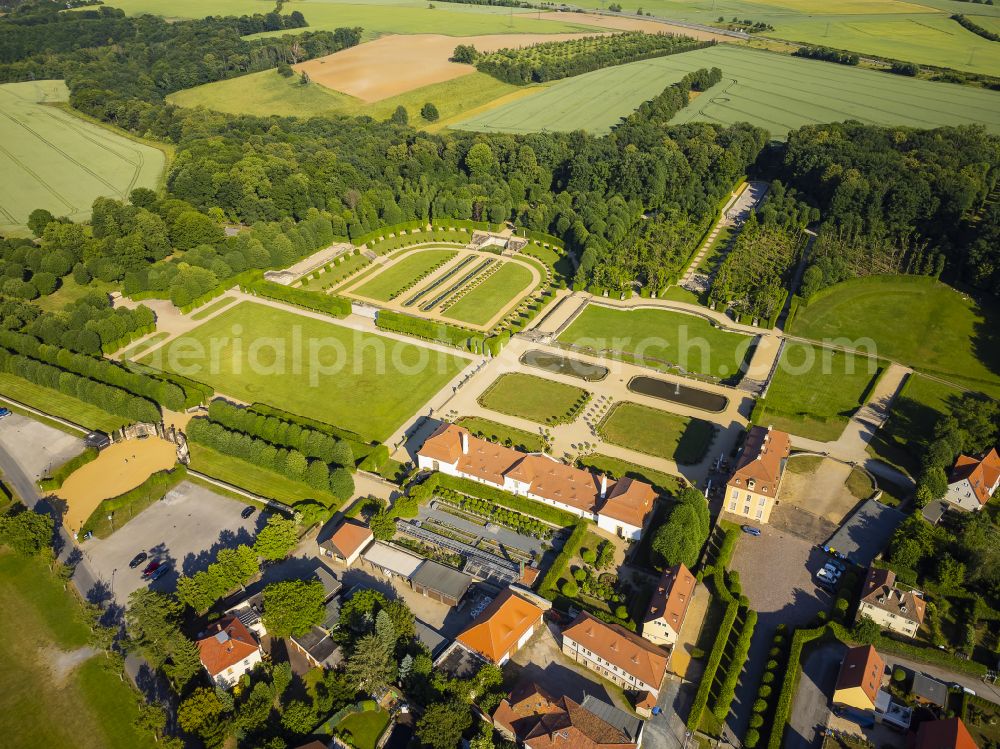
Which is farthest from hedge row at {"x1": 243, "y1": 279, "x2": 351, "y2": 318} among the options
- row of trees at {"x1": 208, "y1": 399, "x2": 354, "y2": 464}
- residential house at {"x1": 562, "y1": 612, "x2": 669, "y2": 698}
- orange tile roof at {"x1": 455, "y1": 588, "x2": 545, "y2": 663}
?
residential house at {"x1": 562, "y1": 612, "x2": 669, "y2": 698}

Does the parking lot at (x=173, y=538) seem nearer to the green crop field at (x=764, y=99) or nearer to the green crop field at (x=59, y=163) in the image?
the green crop field at (x=59, y=163)

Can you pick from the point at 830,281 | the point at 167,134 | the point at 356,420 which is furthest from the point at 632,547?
the point at 167,134

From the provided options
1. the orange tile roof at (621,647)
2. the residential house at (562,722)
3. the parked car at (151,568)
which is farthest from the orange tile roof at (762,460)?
the parked car at (151,568)

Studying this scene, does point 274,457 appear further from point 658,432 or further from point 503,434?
point 658,432

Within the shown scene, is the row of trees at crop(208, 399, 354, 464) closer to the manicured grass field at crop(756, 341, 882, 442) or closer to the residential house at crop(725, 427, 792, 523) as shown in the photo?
the residential house at crop(725, 427, 792, 523)

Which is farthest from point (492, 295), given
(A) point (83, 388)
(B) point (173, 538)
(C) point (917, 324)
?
(C) point (917, 324)
